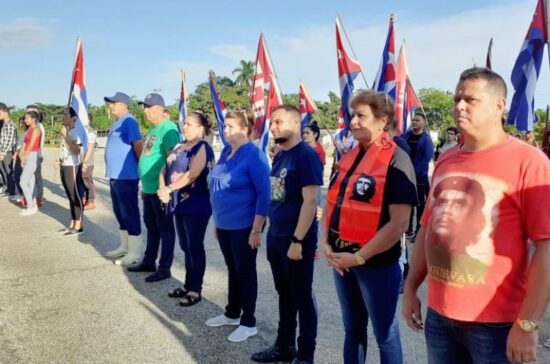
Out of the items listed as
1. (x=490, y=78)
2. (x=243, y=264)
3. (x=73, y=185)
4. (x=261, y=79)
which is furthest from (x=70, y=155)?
(x=490, y=78)

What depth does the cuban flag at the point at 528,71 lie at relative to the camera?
192 inches

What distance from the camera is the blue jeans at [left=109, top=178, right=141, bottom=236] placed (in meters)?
5.64

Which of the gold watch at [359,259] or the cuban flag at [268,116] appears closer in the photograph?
the gold watch at [359,259]

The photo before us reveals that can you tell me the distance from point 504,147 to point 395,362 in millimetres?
1333

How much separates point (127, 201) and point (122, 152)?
62cm

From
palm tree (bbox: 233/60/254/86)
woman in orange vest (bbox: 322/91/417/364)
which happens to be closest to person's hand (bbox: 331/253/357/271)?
woman in orange vest (bbox: 322/91/417/364)

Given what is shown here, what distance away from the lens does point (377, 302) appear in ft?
8.00

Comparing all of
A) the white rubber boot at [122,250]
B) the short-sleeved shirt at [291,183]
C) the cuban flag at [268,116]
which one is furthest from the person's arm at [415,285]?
the white rubber boot at [122,250]

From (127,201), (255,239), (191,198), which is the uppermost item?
(191,198)

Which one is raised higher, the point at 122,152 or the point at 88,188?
the point at 122,152

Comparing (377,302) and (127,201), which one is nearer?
(377,302)

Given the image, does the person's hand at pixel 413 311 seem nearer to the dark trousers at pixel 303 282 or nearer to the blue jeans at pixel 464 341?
the blue jeans at pixel 464 341

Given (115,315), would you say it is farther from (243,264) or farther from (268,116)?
(268,116)

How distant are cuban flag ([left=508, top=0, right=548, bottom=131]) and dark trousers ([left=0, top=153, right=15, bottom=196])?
1062 centimetres
